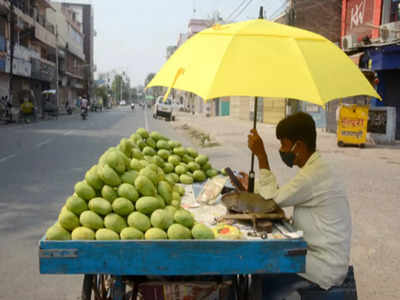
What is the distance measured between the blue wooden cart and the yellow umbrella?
85 centimetres

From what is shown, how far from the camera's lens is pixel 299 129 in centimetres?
240

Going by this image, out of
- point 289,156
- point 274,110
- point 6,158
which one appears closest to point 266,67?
point 289,156

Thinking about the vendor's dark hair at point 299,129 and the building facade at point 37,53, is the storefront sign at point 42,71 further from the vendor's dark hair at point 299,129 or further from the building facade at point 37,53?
the vendor's dark hair at point 299,129

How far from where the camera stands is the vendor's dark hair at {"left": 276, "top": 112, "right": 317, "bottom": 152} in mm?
2391

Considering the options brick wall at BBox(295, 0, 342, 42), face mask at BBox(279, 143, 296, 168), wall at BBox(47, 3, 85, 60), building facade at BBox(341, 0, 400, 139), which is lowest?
face mask at BBox(279, 143, 296, 168)

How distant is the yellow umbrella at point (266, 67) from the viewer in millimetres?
2459

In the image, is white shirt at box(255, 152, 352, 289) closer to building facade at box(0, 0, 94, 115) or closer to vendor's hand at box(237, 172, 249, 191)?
vendor's hand at box(237, 172, 249, 191)

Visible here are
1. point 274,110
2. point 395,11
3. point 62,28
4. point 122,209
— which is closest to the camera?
point 122,209

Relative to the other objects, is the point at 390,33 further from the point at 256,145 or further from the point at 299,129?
the point at 299,129

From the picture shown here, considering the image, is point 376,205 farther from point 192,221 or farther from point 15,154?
point 15,154

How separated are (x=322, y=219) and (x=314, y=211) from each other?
63 mm

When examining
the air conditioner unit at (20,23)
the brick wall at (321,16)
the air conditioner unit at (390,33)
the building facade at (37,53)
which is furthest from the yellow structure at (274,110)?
the air conditioner unit at (20,23)

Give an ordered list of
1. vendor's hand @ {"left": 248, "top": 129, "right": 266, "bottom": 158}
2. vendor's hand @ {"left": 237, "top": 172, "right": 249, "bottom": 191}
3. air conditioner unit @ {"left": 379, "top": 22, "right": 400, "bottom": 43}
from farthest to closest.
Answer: air conditioner unit @ {"left": 379, "top": 22, "right": 400, "bottom": 43}, vendor's hand @ {"left": 237, "top": 172, "right": 249, "bottom": 191}, vendor's hand @ {"left": 248, "top": 129, "right": 266, "bottom": 158}

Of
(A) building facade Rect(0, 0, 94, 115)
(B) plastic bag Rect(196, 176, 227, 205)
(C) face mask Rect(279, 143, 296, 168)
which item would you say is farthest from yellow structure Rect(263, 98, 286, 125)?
(C) face mask Rect(279, 143, 296, 168)
